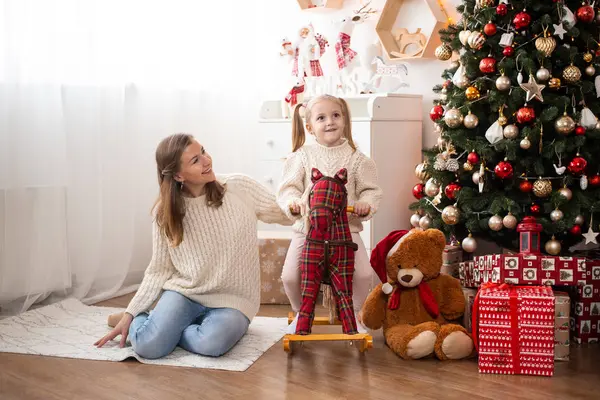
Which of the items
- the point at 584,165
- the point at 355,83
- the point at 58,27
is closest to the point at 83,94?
→ the point at 58,27


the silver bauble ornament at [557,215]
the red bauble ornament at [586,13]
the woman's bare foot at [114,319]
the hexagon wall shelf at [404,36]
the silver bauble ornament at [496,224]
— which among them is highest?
the hexagon wall shelf at [404,36]

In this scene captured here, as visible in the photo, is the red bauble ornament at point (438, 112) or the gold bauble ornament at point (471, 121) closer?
the gold bauble ornament at point (471, 121)

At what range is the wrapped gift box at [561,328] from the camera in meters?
2.43

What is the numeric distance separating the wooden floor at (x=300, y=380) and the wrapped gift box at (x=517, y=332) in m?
0.04

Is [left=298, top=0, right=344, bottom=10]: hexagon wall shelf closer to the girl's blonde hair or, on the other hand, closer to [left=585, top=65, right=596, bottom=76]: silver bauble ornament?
the girl's blonde hair

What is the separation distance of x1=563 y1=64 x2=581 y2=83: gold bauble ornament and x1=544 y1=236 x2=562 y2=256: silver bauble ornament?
573 mm

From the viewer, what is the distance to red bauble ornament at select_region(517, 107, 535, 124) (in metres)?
2.67

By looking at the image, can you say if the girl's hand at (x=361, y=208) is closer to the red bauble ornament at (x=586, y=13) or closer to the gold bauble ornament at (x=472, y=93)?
the gold bauble ornament at (x=472, y=93)

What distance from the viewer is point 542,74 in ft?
8.74

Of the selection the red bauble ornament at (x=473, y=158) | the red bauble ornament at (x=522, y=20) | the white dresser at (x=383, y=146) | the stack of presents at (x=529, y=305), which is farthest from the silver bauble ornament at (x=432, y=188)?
the red bauble ornament at (x=522, y=20)

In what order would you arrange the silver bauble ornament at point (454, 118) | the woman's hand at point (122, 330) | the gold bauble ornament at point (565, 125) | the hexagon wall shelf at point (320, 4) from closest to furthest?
the woman's hand at point (122, 330) < the gold bauble ornament at point (565, 125) < the silver bauble ornament at point (454, 118) < the hexagon wall shelf at point (320, 4)

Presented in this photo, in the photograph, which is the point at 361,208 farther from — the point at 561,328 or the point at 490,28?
the point at 490,28

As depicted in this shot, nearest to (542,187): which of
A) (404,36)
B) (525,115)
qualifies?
(525,115)

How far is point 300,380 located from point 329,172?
76cm
